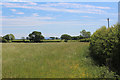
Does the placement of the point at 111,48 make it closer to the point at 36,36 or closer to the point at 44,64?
the point at 44,64

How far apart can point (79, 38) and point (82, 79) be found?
9.28m

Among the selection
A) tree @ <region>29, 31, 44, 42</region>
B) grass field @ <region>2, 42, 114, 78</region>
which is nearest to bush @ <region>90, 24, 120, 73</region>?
grass field @ <region>2, 42, 114, 78</region>

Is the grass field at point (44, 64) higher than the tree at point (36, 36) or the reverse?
the reverse

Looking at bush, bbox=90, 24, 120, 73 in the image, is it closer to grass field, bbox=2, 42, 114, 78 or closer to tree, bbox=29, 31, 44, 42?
grass field, bbox=2, 42, 114, 78

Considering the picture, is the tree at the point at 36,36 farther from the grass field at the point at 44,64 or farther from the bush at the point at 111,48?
the bush at the point at 111,48

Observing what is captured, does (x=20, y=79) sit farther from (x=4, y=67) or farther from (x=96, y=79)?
(x=96, y=79)

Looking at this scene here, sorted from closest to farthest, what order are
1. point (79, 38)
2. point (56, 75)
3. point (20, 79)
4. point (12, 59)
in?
point (20, 79) → point (56, 75) → point (12, 59) → point (79, 38)

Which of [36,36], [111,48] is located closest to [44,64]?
[36,36]

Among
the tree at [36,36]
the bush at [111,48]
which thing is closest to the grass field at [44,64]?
the bush at [111,48]

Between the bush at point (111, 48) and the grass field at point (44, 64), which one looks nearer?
the grass field at point (44, 64)

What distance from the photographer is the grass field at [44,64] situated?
305 inches

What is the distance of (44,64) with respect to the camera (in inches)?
347

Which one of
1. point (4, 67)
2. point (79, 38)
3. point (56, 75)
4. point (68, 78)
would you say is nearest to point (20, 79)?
point (4, 67)

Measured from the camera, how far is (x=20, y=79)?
23.4ft
